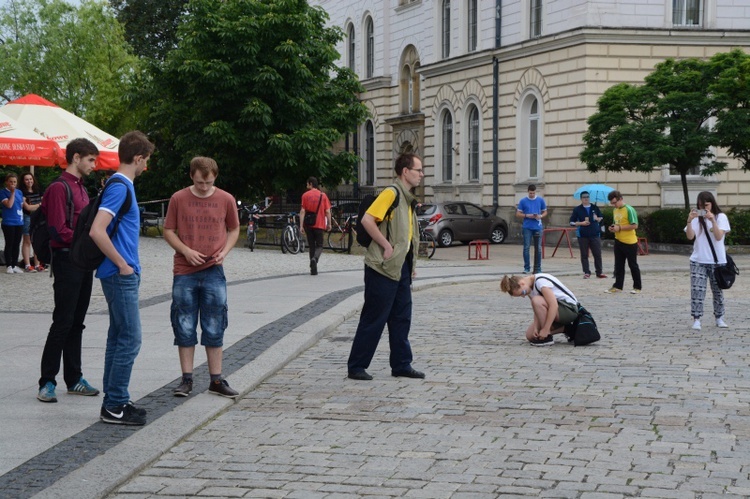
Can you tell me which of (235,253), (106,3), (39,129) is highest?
(106,3)

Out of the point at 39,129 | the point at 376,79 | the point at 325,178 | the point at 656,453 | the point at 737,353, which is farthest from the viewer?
the point at 376,79

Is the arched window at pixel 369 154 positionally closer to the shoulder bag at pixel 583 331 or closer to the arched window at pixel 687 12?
the arched window at pixel 687 12

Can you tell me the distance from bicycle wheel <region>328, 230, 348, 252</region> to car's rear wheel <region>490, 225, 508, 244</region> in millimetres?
7748

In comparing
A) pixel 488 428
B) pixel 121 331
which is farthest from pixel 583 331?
→ pixel 121 331

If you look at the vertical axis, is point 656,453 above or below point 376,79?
below

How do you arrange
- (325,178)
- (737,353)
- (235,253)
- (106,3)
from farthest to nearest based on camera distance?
1. (106,3)
2. (325,178)
3. (235,253)
4. (737,353)

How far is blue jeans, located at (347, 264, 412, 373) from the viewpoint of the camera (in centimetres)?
916

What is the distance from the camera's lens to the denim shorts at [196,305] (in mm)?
8180

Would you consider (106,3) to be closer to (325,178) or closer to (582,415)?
(325,178)

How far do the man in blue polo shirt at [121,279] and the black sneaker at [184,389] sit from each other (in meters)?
0.87

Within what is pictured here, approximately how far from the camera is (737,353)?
35.8ft

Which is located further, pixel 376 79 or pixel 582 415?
pixel 376 79

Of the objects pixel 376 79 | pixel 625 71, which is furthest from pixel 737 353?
pixel 376 79

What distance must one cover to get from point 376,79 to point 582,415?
4231 cm
